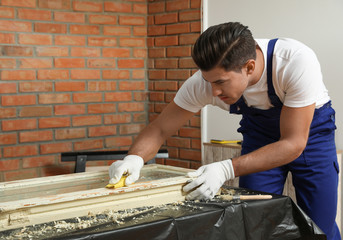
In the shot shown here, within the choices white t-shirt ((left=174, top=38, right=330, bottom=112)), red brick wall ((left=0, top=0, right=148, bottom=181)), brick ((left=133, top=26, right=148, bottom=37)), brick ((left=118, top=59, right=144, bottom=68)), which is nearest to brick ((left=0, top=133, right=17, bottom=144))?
red brick wall ((left=0, top=0, right=148, bottom=181))

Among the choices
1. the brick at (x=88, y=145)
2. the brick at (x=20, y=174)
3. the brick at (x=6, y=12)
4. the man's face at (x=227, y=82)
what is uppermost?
the brick at (x=6, y=12)

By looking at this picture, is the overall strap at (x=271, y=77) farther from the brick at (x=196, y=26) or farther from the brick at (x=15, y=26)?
the brick at (x=15, y=26)

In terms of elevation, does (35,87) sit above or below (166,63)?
below

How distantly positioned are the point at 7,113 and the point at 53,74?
389 millimetres

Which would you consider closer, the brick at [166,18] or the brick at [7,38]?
the brick at [7,38]

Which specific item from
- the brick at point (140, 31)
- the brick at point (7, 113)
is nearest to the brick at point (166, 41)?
the brick at point (140, 31)

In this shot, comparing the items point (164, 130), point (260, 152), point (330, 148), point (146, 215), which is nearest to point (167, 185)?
point (146, 215)

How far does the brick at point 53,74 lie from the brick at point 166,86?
0.68m

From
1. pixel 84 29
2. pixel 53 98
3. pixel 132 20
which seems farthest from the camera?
pixel 132 20

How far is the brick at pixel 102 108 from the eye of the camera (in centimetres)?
335

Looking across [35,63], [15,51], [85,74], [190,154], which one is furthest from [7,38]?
[190,154]

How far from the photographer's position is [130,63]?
3.50 meters

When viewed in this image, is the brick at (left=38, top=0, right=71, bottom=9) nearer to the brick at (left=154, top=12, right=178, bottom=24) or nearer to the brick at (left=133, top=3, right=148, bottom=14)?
the brick at (left=133, top=3, right=148, bottom=14)

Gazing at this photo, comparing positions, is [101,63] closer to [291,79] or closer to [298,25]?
[298,25]
